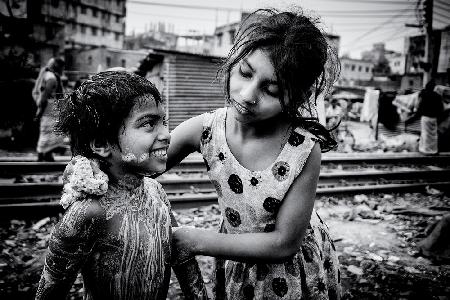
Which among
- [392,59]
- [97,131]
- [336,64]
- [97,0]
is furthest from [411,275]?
[392,59]

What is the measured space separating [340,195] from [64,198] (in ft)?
22.2

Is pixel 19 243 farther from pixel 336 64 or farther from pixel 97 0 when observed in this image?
pixel 97 0

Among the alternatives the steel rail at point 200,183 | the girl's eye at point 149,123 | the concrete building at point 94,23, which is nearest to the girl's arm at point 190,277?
the girl's eye at point 149,123

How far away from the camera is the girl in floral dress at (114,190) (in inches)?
45.0

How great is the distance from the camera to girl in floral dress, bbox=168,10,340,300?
127 cm

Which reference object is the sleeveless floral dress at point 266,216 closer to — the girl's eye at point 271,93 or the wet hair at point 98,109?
the girl's eye at point 271,93

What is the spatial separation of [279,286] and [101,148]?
100 centimetres

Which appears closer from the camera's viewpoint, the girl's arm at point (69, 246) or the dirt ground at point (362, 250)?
the girl's arm at point (69, 246)

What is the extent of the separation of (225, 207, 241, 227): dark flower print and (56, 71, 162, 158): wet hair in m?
0.61

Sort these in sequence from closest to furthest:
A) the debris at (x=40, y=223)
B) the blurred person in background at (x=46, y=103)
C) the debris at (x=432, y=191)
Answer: the debris at (x=40, y=223) < the blurred person in background at (x=46, y=103) < the debris at (x=432, y=191)

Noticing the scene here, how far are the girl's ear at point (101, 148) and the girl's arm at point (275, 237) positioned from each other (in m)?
0.45

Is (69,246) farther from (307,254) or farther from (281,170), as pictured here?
(307,254)

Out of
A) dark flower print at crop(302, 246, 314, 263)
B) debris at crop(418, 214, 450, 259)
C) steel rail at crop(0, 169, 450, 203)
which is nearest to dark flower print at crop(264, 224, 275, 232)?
dark flower print at crop(302, 246, 314, 263)

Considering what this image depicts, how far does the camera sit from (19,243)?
4.45 metres
